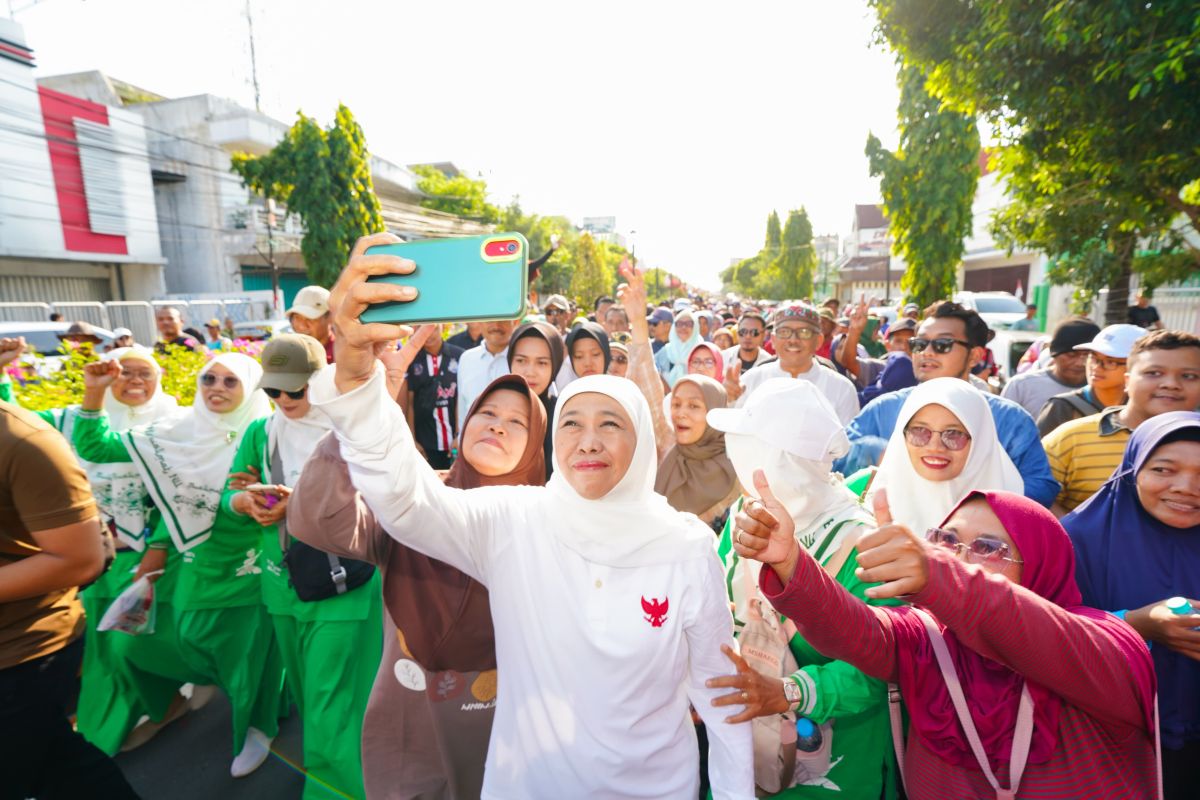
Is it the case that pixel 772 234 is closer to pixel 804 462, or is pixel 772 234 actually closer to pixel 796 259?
pixel 796 259

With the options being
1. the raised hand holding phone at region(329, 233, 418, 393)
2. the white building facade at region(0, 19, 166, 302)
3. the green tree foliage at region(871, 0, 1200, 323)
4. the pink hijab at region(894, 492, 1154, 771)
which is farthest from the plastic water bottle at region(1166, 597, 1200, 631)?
the white building facade at region(0, 19, 166, 302)

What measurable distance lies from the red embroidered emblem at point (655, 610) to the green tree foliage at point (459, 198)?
37077mm

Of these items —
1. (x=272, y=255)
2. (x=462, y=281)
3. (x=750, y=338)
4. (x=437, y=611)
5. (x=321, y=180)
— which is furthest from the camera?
(x=272, y=255)

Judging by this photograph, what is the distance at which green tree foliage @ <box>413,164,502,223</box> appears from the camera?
37406 millimetres

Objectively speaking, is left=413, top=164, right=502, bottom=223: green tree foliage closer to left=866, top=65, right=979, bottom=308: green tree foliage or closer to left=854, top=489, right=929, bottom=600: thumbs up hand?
left=866, top=65, right=979, bottom=308: green tree foliage

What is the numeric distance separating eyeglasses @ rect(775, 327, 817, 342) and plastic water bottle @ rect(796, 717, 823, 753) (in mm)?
2964

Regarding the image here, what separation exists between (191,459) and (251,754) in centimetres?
146

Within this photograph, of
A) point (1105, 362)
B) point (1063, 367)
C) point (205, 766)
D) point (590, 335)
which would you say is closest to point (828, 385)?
point (1063, 367)

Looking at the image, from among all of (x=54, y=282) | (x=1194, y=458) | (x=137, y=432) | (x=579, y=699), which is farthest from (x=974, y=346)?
(x=54, y=282)

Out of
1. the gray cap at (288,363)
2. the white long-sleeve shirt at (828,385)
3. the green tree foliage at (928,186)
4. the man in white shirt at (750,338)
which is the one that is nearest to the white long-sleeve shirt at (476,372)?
the white long-sleeve shirt at (828,385)

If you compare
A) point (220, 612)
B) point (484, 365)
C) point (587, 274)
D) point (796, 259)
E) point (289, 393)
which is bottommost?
point (220, 612)

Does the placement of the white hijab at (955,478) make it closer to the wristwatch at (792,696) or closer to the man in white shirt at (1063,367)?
the wristwatch at (792,696)

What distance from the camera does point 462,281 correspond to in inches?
50.4

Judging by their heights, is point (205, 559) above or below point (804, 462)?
below
